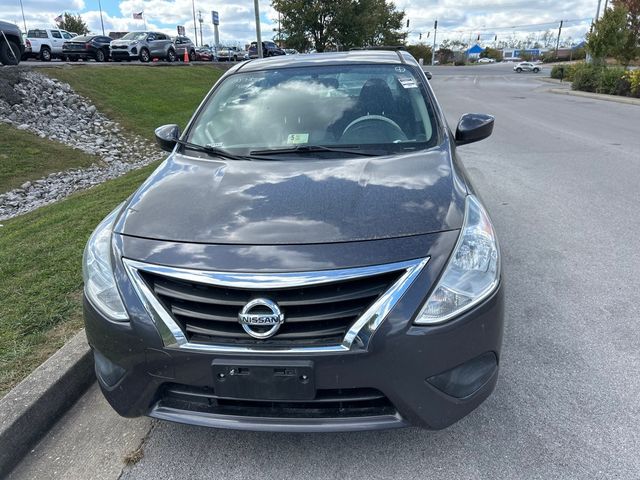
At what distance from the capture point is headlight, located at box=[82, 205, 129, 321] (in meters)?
2.08

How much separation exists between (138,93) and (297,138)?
18.0 meters

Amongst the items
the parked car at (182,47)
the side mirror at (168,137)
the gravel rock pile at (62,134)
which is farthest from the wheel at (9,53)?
the parked car at (182,47)

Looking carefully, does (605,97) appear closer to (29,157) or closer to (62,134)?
(62,134)

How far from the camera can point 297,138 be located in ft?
10.6

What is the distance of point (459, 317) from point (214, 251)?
1015 millimetres

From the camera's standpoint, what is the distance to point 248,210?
7.55 feet

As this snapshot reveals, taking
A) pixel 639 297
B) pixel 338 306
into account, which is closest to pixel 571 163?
pixel 639 297

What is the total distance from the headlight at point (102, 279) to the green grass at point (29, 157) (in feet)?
30.0

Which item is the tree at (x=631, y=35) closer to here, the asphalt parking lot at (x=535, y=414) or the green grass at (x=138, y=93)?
the green grass at (x=138, y=93)

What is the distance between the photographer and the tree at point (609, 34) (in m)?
28.1

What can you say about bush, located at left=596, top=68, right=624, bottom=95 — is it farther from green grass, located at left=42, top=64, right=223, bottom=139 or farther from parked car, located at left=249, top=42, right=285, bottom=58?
parked car, located at left=249, top=42, right=285, bottom=58

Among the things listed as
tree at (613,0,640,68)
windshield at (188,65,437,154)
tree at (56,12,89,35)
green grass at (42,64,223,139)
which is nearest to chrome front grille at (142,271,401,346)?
windshield at (188,65,437,154)

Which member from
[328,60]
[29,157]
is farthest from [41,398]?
[29,157]

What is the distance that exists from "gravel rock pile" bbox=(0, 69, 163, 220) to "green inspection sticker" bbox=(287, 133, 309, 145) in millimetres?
7516
